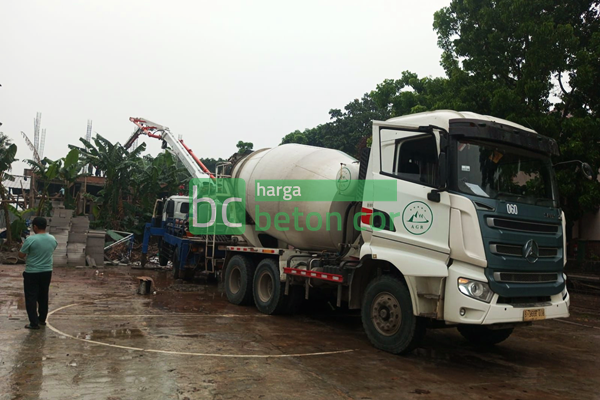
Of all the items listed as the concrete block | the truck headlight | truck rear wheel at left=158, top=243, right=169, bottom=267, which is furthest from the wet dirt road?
the concrete block

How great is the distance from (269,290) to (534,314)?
532cm

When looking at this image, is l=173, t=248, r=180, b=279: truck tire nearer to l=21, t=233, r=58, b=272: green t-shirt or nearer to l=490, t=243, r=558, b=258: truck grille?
l=21, t=233, r=58, b=272: green t-shirt

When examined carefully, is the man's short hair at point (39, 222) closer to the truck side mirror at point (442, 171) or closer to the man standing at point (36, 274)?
the man standing at point (36, 274)

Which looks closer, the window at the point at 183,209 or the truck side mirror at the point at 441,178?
the truck side mirror at the point at 441,178

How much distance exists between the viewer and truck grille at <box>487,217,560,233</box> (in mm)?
6023

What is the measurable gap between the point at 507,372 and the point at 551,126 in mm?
10171

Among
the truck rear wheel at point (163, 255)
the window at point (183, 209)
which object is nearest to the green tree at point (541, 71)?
the window at point (183, 209)

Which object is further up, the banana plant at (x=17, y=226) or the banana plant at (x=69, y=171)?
the banana plant at (x=69, y=171)

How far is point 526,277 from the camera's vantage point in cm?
628

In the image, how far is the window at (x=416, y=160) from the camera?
21.4 ft

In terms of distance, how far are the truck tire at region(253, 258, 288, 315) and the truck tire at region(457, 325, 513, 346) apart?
3.38 metres

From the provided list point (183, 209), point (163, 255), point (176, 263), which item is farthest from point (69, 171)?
point (176, 263)

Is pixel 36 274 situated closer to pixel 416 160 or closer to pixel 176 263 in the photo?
pixel 416 160

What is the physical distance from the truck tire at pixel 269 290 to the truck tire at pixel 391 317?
2691 millimetres
